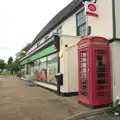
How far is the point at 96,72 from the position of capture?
30.5 ft

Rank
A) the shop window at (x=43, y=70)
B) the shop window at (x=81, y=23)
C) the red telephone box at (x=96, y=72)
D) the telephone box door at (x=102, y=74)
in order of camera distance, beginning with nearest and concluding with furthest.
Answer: the red telephone box at (x=96, y=72) → the telephone box door at (x=102, y=74) → the shop window at (x=81, y=23) → the shop window at (x=43, y=70)

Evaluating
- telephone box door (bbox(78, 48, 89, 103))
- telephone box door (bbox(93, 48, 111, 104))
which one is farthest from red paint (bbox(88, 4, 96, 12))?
telephone box door (bbox(93, 48, 111, 104))

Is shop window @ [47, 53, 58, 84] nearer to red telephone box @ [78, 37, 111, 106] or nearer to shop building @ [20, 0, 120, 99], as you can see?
shop building @ [20, 0, 120, 99]

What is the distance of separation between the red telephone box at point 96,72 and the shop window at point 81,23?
136 inches

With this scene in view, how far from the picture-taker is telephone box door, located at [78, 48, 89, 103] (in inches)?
376

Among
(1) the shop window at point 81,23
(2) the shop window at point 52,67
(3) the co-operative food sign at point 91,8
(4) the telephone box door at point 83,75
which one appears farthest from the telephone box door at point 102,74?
(2) the shop window at point 52,67

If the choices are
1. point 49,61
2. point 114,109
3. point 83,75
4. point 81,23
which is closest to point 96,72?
point 83,75

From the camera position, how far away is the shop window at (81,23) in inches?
515

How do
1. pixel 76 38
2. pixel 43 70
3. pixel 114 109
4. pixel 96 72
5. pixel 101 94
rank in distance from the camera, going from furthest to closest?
pixel 43 70 < pixel 76 38 < pixel 101 94 < pixel 96 72 < pixel 114 109

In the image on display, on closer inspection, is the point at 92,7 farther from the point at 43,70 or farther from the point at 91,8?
the point at 43,70

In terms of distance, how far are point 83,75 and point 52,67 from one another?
205 inches

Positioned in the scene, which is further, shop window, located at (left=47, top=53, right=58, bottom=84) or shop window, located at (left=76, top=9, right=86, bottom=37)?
shop window, located at (left=47, top=53, right=58, bottom=84)

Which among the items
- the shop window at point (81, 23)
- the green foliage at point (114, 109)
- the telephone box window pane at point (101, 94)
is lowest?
the green foliage at point (114, 109)

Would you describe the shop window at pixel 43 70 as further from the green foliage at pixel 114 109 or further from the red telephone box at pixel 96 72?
the green foliage at pixel 114 109
